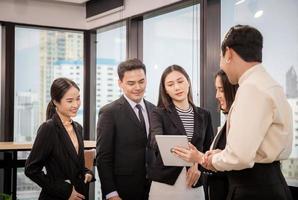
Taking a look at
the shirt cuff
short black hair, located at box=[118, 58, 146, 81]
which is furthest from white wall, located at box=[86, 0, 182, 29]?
the shirt cuff

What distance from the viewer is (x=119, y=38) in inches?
207

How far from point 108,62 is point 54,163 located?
3361mm

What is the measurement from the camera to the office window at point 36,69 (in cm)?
532

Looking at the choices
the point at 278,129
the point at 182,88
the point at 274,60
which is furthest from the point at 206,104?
the point at 278,129

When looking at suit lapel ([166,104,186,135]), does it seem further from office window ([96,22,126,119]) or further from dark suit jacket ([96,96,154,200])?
office window ([96,22,126,119])

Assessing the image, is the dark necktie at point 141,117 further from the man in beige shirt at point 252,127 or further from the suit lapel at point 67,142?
the man in beige shirt at point 252,127

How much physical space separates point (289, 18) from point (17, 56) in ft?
11.5

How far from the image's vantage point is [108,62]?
555 centimetres

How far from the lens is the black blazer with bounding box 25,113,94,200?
2.25m

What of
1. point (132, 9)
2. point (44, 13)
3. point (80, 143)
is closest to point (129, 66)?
point (80, 143)

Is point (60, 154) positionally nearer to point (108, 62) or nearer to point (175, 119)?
point (175, 119)

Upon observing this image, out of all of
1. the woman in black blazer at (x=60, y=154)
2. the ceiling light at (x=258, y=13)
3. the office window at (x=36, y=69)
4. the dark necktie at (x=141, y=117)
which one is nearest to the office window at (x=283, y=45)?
the ceiling light at (x=258, y=13)

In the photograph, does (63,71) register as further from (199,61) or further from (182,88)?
(182,88)

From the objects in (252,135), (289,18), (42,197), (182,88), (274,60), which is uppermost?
(289,18)
